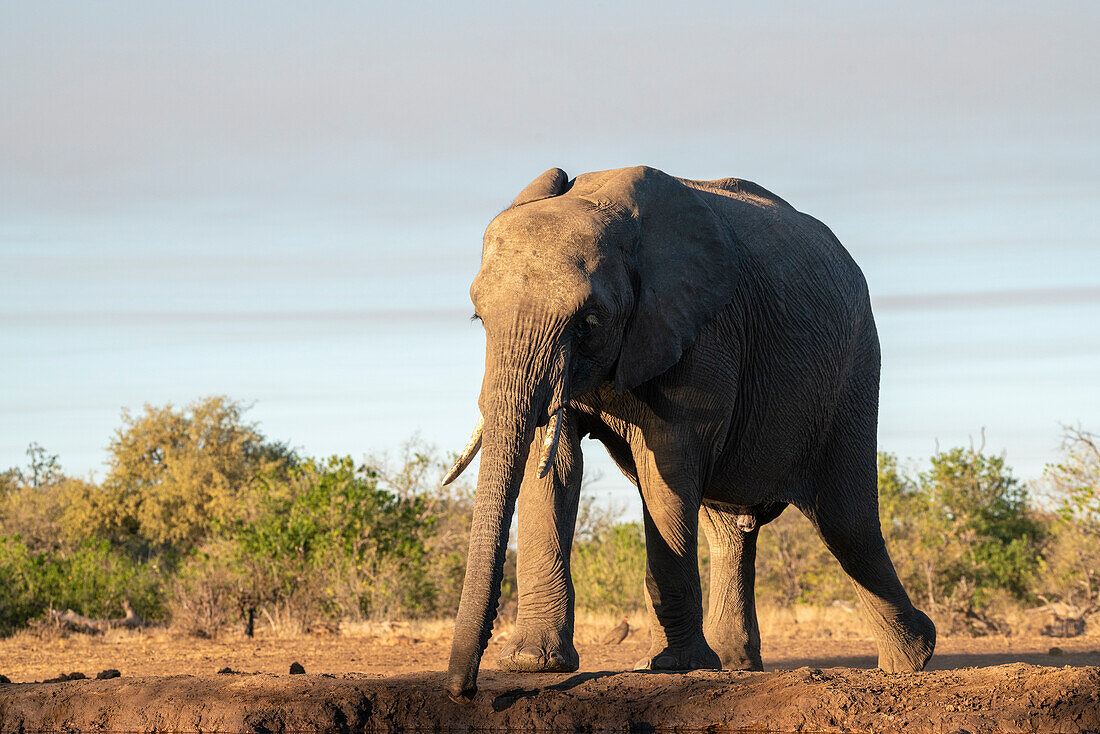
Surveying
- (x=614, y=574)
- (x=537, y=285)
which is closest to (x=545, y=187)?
(x=537, y=285)

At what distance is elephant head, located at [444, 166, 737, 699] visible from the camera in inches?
222

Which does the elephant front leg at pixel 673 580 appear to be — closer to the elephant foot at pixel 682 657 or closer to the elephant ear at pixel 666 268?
the elephant foot at pixel 682 657

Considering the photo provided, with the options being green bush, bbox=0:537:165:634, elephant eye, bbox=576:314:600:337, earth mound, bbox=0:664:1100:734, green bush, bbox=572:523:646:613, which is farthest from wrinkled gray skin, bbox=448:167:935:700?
green bush, bbox=0:537:165:634

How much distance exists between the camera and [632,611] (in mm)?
19312

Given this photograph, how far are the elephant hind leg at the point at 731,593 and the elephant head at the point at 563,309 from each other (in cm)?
245

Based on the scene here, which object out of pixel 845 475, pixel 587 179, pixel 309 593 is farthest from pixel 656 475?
pixel 309 593

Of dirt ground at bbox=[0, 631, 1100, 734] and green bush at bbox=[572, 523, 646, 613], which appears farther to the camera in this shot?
green bush at bbox=[572, 523, 646, 613]

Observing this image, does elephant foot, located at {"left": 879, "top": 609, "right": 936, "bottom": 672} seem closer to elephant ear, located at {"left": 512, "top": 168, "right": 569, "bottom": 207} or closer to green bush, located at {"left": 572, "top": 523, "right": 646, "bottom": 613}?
elephant ear, located at {"left": 512, "top": 168, "right": 569, "bottom": 207}

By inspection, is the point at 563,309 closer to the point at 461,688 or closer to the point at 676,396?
the point at 676,396

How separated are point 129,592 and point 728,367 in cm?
1310

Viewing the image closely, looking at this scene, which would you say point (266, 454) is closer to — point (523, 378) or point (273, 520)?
point (273, 520)

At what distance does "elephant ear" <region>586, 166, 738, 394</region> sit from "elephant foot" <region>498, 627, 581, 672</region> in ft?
4.24

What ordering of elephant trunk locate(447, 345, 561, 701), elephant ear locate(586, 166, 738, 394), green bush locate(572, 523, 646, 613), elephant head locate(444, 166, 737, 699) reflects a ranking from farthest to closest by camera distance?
green bush locate(572, 523, 646, 613) < elephant ear locate(586, 166, 738, 394) < elephant head locate(444, 166, 737, 699) < elephant trunk locate(447, 345, 561, 701)

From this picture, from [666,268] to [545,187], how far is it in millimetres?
806
